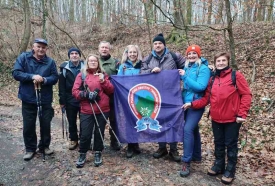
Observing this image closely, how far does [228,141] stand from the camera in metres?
4.69

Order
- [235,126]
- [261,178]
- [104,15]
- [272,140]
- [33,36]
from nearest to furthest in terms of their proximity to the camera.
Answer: [235,126], [261,178], [272,140], [33,36], [104,15]

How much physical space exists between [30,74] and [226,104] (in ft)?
12.6

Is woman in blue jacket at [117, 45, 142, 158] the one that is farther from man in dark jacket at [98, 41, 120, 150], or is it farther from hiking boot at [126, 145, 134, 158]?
hiking boot at [126, 145, 134, 158]

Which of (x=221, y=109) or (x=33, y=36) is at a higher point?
(x=33, y=36)

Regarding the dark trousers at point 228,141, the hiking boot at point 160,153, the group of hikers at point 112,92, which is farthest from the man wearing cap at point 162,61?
the dark trousers at point 228,141

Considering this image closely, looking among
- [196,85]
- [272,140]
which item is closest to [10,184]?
[196,85]

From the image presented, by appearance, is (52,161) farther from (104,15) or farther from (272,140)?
(104,15)

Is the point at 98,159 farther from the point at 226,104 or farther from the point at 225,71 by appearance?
the point at 225,71

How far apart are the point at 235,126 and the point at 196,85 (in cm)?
98

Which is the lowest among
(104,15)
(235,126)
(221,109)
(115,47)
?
(235,126)

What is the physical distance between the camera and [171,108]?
5.45 m

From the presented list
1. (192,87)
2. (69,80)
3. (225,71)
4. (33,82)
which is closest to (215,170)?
(192,87)

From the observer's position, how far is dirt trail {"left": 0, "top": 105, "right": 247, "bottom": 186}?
482 centimetres

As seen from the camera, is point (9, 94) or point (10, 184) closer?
point (10, 184)
